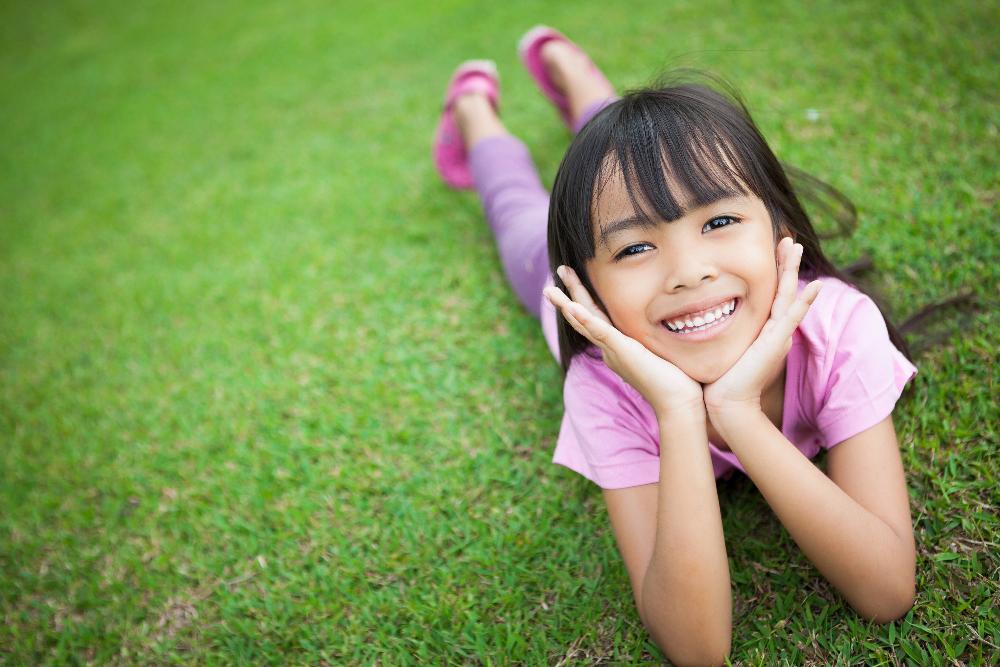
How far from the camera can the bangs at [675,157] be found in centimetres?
140

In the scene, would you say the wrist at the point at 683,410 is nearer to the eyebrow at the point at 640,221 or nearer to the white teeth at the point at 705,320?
the white teeth at the point at 705,320

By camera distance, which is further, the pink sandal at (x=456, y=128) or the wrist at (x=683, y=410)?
the pink sandal at (x=456, y=128)

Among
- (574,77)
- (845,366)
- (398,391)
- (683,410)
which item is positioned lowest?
(398,391)

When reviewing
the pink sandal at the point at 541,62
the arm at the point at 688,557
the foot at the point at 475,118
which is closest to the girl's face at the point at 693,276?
the arm at the point at 688,557

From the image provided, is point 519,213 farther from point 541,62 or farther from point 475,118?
point 541,62

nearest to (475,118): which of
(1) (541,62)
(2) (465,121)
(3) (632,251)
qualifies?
(2) (465,121)

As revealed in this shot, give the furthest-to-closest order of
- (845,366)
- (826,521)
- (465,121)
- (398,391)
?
(465,121)
(398,391)
(845,366)
(826,521)

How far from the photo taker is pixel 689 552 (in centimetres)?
134

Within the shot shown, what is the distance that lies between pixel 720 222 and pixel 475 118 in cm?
208

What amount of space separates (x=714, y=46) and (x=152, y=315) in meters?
3.32

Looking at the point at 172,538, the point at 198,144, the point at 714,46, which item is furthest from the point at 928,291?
the point at 198,144

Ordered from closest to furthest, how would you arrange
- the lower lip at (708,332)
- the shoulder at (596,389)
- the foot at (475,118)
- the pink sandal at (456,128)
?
the lower lip at (708,332) < the shoulder at (596,389) < the foot at (475,118) < the pink sandal at (456,128)

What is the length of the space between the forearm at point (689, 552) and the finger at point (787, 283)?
0.28 meters

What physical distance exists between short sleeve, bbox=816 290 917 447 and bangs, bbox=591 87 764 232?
380 millimetres
